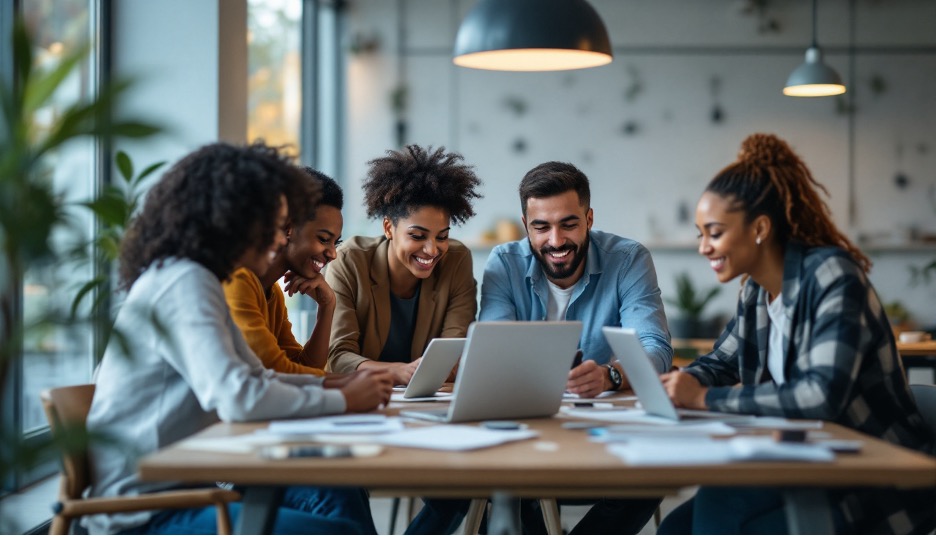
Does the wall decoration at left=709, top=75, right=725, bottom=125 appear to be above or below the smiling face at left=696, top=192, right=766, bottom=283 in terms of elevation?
above

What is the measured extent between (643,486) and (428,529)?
143cm

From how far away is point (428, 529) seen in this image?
2.91 meters

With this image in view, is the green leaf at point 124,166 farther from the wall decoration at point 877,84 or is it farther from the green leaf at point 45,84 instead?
the wall decoration at point 877,84

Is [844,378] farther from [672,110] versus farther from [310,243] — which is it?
[672,110]

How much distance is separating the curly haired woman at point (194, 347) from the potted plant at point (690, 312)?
17.7 feet

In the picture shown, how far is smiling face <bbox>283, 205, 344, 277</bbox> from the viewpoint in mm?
3008

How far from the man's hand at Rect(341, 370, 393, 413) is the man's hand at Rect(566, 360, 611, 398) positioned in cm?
55

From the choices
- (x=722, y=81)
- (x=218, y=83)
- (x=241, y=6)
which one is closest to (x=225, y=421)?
(x=218, y=83)

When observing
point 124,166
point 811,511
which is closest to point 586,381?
point 811,511

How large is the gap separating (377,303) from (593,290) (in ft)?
2.22

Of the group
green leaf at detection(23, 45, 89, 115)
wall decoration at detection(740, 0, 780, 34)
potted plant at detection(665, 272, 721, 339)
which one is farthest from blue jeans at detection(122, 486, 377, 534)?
wall decoration at detection(740, 0, 780, 34)

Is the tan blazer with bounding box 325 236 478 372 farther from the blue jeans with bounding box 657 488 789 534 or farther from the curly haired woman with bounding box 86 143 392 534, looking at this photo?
the blue jeans with bounding box 657 488 789 534

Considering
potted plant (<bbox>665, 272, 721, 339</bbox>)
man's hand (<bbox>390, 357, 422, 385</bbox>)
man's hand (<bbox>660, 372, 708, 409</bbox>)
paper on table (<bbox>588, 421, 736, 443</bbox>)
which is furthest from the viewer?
potted plant (<bbox>665, 272, 721, 339</bbox>)

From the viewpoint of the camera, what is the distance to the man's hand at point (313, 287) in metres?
3.00
